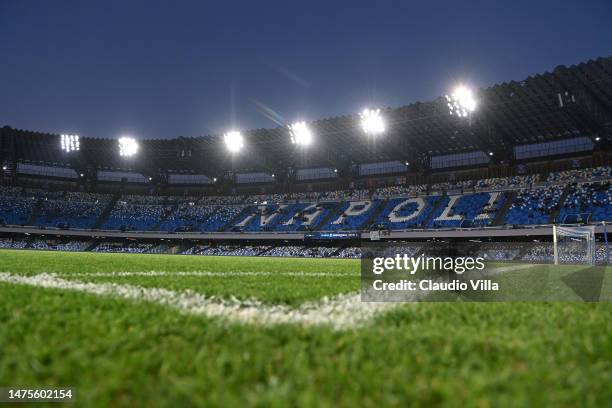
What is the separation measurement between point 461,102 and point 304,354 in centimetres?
3749

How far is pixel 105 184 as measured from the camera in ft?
199

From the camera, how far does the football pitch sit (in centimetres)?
142

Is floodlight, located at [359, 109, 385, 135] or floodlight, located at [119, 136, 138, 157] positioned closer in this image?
floodlight, located at [359, 109, 385, 135]

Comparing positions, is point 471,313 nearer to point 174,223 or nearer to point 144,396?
point 144,396

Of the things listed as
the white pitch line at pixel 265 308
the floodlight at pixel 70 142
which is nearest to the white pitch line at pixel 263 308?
the white pitch line at pixel 265 308

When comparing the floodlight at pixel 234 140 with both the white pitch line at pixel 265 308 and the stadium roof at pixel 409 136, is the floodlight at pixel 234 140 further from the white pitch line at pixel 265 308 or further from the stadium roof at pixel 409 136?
the white pitch line at pixel 265 308

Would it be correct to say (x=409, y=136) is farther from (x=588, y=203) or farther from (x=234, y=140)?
(x=234, y=140)

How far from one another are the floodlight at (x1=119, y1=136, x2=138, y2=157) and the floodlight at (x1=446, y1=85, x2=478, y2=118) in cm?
4292

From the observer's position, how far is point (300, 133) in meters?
45.5

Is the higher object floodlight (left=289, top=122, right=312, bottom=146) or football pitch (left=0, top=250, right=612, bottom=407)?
floodlight (left=289, top=122, right=312, bottom=146)

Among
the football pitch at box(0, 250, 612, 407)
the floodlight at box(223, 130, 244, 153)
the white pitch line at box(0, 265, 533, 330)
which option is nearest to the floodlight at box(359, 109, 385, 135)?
the floodlight at box(223, 130, 244, 153)

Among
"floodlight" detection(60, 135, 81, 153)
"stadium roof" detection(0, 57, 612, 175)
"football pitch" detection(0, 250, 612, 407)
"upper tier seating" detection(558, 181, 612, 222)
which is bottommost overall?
"football pitch" detection(0, 250, 612, 407)

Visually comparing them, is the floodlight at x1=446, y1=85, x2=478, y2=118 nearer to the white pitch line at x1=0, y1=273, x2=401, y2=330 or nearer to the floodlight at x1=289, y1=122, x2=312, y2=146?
the floodlight at x1=289, y1=122, x2=312, y2=146

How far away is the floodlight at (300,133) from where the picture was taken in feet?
147
